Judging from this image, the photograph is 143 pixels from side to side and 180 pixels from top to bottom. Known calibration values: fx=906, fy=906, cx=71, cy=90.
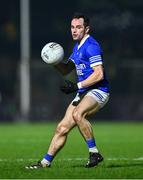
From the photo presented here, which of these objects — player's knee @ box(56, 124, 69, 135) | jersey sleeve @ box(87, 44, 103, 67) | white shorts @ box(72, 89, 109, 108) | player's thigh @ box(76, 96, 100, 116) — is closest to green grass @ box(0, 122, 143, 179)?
player's knee @ box(56, 124, 69, 135)

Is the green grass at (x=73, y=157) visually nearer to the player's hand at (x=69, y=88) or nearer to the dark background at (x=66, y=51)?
the player's hand at (x=69, y=88)

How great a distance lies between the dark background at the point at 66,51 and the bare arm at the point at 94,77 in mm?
19068

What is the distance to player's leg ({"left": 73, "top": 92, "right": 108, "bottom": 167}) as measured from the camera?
1166 cm

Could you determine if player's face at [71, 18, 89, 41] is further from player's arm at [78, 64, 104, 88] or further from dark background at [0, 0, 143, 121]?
dark background at [0, 0, 143, 121]

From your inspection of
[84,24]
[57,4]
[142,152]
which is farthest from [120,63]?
[84,24]

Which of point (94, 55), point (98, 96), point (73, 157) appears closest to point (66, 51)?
point (73, 157)

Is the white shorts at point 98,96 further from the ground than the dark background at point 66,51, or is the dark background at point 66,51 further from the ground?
the white shorts at point 98,96

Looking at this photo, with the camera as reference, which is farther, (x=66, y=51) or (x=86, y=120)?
(x=66, y=51)

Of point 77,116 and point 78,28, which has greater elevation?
point 78,28

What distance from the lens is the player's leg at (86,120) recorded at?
1166cm

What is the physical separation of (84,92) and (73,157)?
2.26 meters

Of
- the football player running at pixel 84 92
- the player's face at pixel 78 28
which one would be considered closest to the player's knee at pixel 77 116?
the football player running at pixel 84 92

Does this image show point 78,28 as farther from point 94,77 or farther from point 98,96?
point 98,96

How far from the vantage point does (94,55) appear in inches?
463
